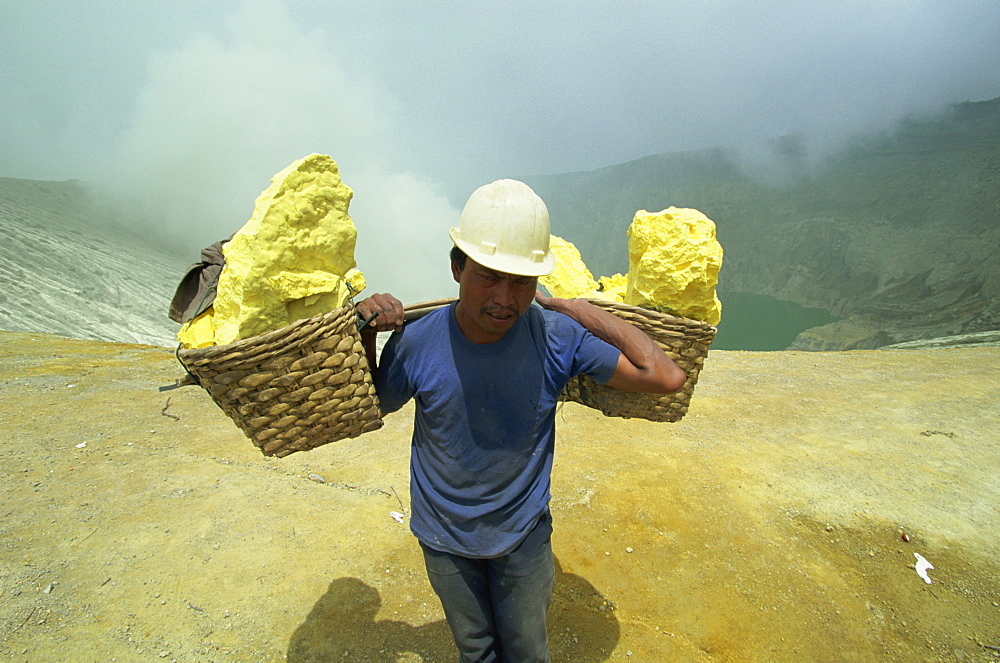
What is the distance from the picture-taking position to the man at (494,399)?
4.83ft

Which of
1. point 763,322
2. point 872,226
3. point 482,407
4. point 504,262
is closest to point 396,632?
point 482,407

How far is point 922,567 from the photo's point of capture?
3.42 meters

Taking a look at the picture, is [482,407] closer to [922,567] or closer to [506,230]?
[506,230]

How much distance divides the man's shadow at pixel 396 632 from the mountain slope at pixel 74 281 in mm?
11055

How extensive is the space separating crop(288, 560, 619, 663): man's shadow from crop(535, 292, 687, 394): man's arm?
5.64 ft

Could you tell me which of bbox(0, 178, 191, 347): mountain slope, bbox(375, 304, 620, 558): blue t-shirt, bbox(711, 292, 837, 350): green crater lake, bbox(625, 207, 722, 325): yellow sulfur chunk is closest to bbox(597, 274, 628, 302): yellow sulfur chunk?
bbox(625, 207, 722, 325): yellow sulfur chunk

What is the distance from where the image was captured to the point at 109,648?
261 centimetres

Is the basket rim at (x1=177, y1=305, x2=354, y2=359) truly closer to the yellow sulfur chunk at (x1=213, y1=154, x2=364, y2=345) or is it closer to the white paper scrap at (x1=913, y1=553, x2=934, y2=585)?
Result: the yellow sulfur chunk at (x1=213, y1=154, x2=364, y2=345)

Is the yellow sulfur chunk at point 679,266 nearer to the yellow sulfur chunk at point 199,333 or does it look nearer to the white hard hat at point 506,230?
the white hard hat at point 506,230

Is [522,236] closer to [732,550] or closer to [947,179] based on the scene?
[732,550]

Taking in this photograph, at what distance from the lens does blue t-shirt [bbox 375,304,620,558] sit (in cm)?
157

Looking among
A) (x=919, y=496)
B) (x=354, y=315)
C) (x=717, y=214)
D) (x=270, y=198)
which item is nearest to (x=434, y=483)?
(x=354, y=315)

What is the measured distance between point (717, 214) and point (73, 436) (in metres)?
41.6

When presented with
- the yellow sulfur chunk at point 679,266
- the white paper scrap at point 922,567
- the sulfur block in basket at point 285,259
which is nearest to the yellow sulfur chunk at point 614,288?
the yellow sulfur chunk at point 679,266
